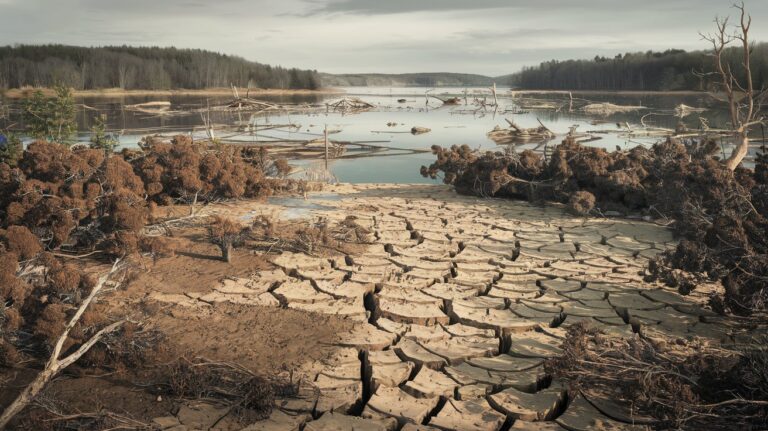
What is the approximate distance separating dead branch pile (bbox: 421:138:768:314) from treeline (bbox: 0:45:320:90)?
67198 mm

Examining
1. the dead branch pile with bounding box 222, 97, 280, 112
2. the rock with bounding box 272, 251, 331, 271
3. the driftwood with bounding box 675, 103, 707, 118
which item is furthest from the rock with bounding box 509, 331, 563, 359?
the driftwood with bounding box 675, 103, 707, 118

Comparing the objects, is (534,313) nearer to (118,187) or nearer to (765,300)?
(765,300)

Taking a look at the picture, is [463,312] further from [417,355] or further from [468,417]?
[468,417]

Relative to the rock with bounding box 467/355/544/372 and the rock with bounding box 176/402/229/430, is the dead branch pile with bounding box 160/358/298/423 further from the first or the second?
the rock with bounding box 467/355/544/372

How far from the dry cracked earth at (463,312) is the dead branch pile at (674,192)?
358mm

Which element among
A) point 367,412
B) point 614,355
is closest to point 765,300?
point 614,355

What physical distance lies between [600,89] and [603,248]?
253 ft

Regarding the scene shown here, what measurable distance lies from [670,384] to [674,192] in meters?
4.97

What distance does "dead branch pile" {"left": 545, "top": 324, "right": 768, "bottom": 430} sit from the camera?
11.0 feet

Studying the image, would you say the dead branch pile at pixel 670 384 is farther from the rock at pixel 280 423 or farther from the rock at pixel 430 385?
the rock at pixel 280 423

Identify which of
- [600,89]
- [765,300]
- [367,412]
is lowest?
[367,412]

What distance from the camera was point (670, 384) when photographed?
3498 mm

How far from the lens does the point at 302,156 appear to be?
16.9 metres

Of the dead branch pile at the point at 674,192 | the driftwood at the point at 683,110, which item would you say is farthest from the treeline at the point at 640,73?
the dead branch pile at the point at 674,192
